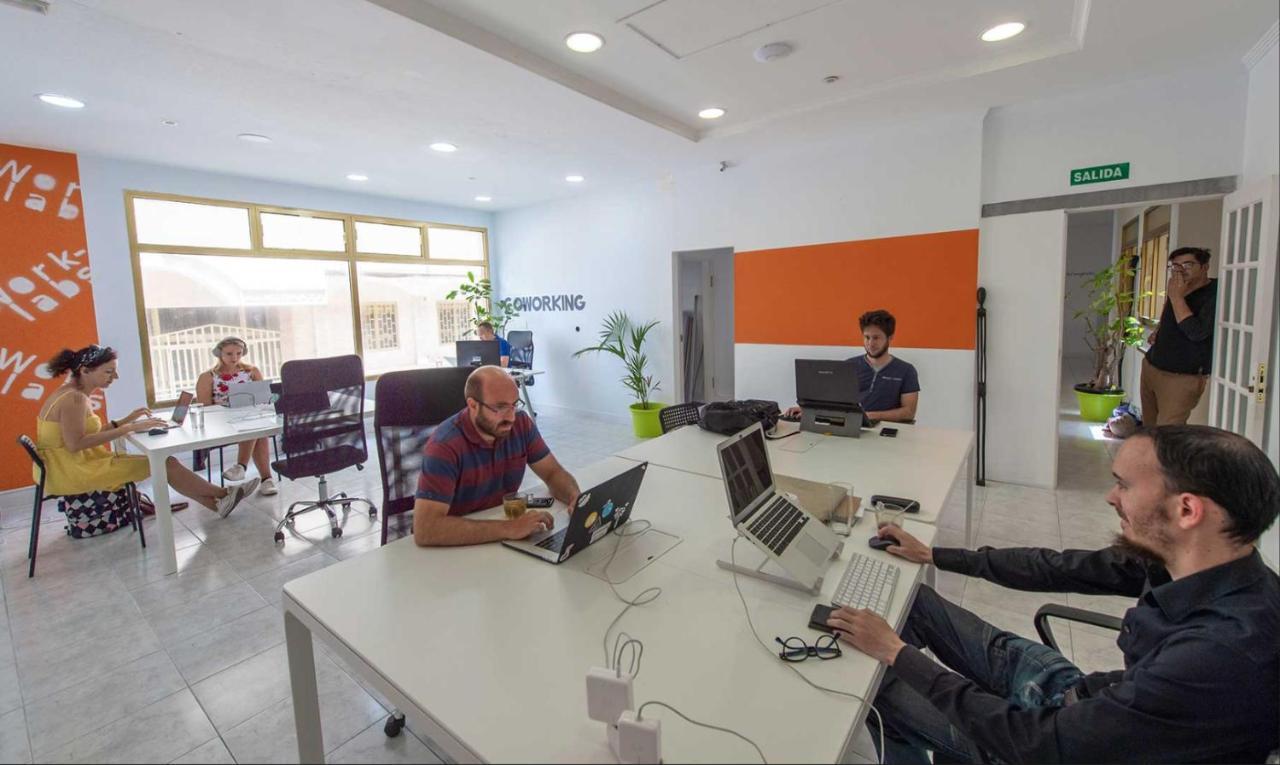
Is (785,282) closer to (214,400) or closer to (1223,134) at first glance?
(1223,134)

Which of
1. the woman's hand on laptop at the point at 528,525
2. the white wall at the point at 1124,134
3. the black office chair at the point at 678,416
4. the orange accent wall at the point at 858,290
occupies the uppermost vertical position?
the white wall at the point at 1124,134

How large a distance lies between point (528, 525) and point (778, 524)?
29.6 inches

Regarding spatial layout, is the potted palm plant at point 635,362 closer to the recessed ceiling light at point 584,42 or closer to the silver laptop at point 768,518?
the recessed ceiling light at point 584,42

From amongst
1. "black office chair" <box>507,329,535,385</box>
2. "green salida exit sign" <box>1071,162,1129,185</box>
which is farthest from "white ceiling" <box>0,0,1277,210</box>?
"black office chair" <box>507,329,535,385</box>

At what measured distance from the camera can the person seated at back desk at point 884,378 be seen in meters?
3.57

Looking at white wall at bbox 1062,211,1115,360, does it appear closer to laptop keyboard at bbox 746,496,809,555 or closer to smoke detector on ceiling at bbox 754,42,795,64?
smoke detector on ceiling at bbox 754,42,795,64

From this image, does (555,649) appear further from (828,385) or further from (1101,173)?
(1101,173)

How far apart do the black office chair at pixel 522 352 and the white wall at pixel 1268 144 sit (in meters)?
6.24

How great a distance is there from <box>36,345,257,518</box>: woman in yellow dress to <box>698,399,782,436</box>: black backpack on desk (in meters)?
3.26

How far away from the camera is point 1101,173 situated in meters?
3.79

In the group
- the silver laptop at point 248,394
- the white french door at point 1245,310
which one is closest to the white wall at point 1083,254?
the white french door at point 1245,310

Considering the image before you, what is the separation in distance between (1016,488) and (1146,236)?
472cm

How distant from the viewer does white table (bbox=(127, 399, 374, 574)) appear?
311cm

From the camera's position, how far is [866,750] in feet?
6.07
